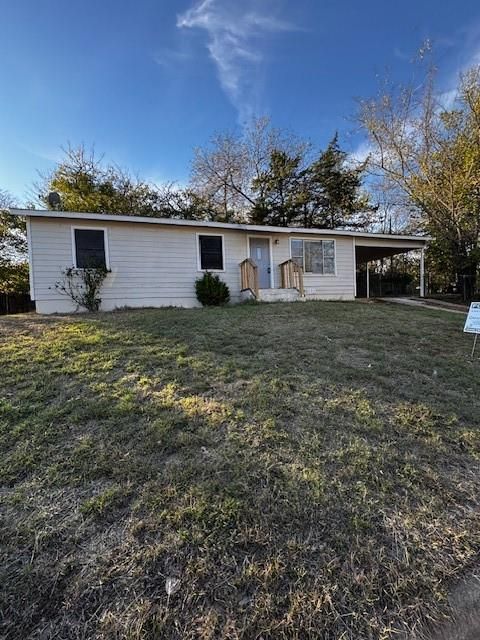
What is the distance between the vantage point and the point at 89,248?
29.3 feet

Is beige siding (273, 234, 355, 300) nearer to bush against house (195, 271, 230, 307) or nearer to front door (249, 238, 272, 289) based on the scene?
front door (249, 238, 272, 289)

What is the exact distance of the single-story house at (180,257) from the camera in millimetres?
8484

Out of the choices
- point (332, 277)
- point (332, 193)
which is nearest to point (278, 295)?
point (332, 277)

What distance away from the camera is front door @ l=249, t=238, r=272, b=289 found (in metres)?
11.1

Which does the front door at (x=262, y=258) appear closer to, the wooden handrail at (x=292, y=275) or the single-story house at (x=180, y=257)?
the single-story house at (x=180, y=257)

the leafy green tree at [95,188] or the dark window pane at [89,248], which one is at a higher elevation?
the leafy green tree at [95,188]

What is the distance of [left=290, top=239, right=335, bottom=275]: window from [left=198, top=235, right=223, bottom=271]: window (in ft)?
9.02

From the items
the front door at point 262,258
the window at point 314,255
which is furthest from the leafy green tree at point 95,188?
the window at point 314,255

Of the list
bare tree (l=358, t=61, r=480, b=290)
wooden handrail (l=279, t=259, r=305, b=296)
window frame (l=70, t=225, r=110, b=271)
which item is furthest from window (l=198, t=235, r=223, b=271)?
bare tree (l=358, t=61, r=480, b=290)

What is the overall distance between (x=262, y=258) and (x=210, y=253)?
6.46ft

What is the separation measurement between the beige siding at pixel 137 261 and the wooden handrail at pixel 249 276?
0.72 feet

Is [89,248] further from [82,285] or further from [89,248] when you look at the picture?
[82,285]

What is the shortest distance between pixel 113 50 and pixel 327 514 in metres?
10.00

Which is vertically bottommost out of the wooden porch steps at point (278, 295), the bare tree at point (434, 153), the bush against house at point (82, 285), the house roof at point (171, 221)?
the wooden porch steps at point (278, 295)
